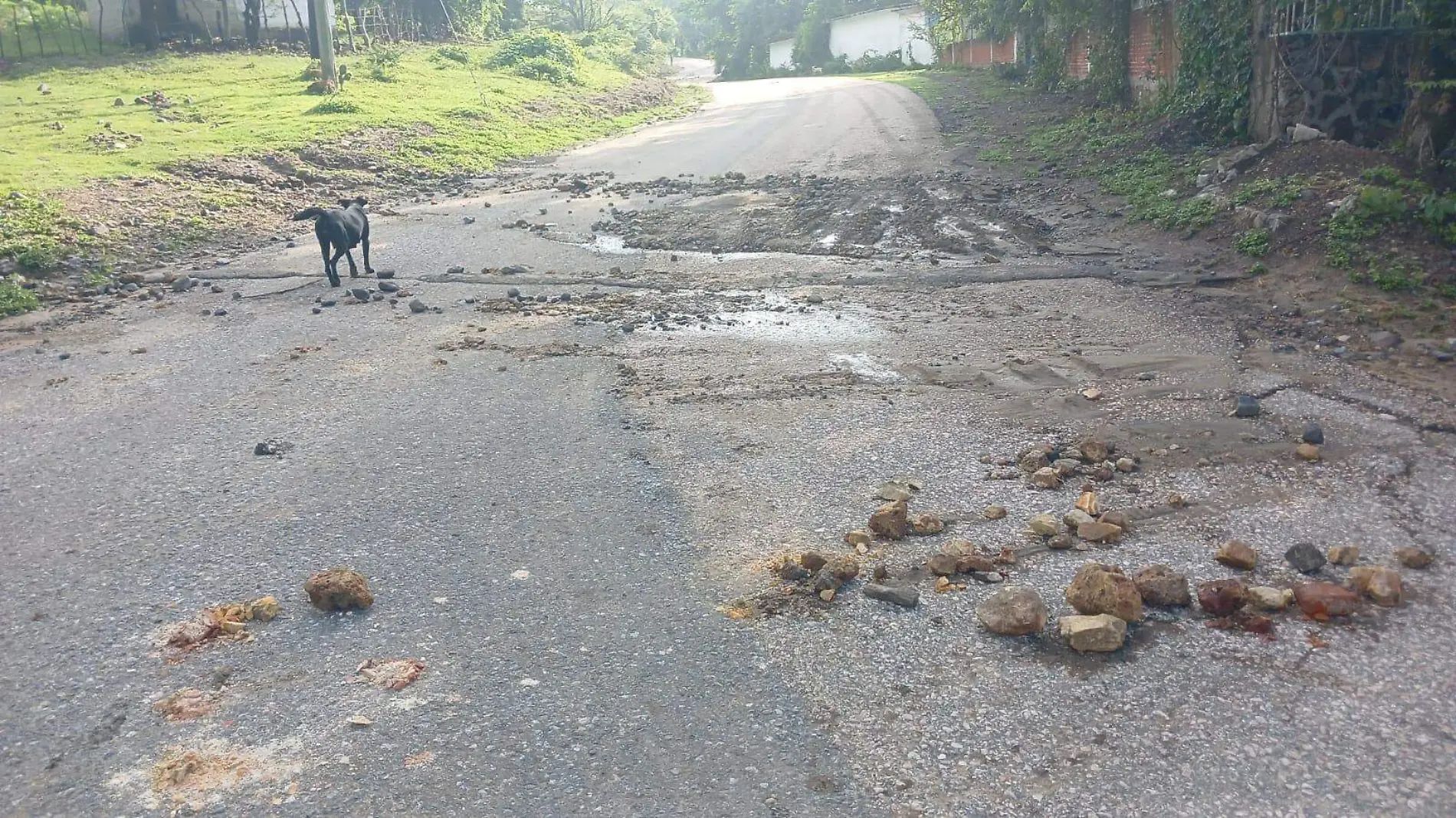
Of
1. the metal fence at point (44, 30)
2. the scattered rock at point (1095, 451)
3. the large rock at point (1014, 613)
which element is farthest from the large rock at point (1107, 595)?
the metal fence at point (44, 30)

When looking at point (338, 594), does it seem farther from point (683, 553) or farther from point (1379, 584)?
point (1379, 584)

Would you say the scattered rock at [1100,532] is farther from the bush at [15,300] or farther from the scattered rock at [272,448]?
the bush at [15,300]

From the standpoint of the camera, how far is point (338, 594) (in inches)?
173

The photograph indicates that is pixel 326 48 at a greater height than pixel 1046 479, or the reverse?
pixel 326 48

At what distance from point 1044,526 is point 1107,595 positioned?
2.57 feet

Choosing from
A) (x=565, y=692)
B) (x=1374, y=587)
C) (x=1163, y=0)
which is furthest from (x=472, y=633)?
(x=1163, y=0)

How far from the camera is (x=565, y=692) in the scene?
3807mm

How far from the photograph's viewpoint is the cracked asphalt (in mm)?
3348

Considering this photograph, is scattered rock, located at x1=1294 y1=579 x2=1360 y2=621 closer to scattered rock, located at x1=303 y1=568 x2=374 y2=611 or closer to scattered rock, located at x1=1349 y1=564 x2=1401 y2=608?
scattered rock, located at x1=1349 y1=564 x2=1401 y2=608

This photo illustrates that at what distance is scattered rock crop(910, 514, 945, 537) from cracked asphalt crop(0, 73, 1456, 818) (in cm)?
6

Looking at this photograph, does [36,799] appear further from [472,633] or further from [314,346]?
[314,346]

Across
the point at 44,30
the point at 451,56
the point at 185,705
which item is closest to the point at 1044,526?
the point at 185,705

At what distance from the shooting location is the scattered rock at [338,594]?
14.4 feet

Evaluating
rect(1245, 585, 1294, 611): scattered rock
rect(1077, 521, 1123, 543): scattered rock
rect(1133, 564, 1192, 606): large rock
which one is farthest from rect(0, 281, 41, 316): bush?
rect(1245, 585, 1294, 611): scattered rock
